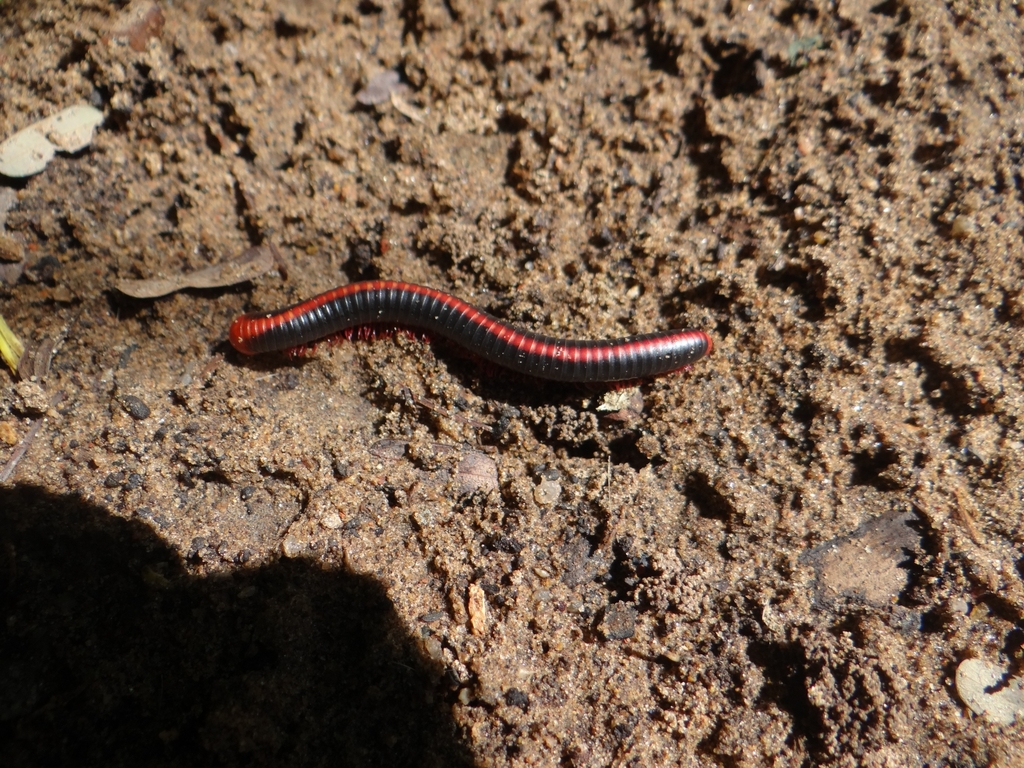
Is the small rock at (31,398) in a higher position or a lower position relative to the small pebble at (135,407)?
lower

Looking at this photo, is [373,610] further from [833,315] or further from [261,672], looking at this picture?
[833,315]

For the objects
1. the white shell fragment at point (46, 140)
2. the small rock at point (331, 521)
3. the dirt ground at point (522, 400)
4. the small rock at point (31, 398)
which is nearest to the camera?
the dirt ground at point (522, 400)

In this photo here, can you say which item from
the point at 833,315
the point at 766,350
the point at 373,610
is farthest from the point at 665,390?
the point at 373,610

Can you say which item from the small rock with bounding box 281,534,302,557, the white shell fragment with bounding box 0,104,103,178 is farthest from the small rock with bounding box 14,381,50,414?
the small rock with bounding box 281,534,302,557

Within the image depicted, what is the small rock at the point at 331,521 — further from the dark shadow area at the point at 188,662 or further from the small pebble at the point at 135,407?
the small pebble at the point at 135,407

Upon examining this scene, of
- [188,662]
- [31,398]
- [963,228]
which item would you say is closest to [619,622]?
[188,662]

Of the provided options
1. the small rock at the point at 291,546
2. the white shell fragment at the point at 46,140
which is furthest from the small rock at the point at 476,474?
the white shell fragment at the point at 46,140

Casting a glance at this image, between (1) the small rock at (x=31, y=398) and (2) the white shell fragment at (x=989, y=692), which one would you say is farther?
(1) the small rock at (x=31, y=398)
